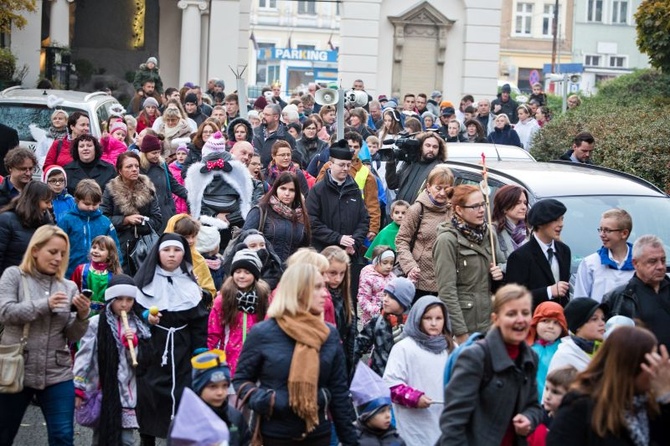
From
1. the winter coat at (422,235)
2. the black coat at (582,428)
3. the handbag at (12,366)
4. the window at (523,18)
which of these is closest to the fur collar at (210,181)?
the winter coat at (422,235)

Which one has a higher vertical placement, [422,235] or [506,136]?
[506,136]

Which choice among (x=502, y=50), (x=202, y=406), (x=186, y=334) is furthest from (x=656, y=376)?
(x=502, y=50)

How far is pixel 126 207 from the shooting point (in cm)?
1244

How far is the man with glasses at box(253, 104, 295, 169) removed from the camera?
56.7 ft

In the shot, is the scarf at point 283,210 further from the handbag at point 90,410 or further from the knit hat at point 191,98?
the knit hat at point 191,98

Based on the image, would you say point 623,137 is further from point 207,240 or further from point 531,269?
point 531,269

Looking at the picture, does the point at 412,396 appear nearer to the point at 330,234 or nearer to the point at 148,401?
the point at 148,401

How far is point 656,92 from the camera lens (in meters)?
26.0

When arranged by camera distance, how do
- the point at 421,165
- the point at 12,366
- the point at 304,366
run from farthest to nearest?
the point at 421,165 → the point at 12,366 → the point at 304,366

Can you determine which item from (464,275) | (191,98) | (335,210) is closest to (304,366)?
(464,275)

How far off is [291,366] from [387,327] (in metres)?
2.52

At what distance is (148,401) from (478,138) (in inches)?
519

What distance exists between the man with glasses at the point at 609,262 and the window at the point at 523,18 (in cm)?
7844

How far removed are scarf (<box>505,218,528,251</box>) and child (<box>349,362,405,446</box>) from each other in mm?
3025
